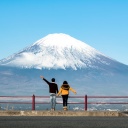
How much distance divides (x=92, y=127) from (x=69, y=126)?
70 cm

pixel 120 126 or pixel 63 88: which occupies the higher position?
pixel 63 88

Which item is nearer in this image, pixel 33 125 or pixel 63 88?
pixel 33 125

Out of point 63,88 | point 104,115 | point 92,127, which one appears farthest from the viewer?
point 63,88

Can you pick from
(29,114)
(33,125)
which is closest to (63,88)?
(29,114)

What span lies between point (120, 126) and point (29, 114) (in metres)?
7.68

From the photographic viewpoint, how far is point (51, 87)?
23906 millimetres

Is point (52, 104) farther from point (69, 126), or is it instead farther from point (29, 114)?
point (69, 126)

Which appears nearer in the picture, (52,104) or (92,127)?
(92,127)

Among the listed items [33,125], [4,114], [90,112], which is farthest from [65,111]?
[33,125]

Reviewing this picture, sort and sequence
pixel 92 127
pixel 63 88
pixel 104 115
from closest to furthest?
1. pixel 92 127
2. pixel 104 115
3. pixel 63 88

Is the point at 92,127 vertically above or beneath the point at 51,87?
beneath

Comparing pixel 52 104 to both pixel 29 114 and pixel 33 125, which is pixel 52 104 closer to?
pixel 29 114

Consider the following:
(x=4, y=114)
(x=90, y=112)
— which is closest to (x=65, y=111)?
(x=90, y=112)

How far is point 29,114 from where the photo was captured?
2277 cm
